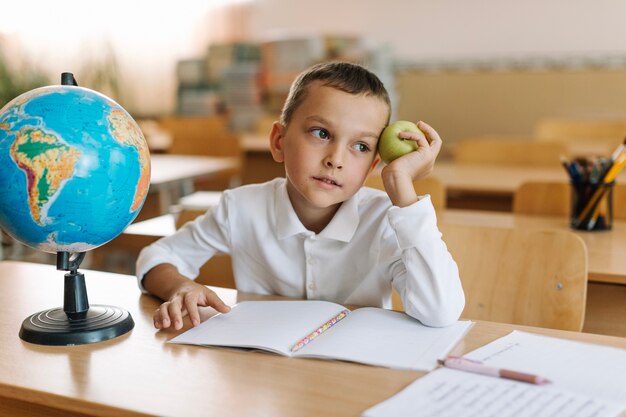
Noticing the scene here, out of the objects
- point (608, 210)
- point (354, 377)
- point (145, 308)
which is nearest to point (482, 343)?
point (354, 377)

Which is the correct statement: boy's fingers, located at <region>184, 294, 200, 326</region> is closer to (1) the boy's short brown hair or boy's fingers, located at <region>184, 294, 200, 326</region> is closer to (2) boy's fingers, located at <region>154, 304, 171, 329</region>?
(2) boy's fingers, located at <region>154, 304, 171, 329</region>

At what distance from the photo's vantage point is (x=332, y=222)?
Answer: 148 cm

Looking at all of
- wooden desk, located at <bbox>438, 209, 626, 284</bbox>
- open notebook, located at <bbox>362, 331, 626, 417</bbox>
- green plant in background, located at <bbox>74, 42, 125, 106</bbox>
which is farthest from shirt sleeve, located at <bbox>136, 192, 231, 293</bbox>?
green plant in background, located at <bbox>74, 42, 125, 106</bbox>

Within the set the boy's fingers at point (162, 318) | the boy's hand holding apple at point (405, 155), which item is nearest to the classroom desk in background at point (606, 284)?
the boy's hand holding apple at point (405, 155)

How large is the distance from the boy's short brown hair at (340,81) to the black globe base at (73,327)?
1.73ft

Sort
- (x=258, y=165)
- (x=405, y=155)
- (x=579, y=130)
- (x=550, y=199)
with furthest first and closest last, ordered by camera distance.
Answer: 1. (x=258, y=165)
2. (x=579, y=130)
3. (x=550, y=199)
4. (x=405, y=155)

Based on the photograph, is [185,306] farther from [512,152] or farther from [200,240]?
[512,152]

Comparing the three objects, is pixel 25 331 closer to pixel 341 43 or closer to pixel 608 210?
pixel 608 210

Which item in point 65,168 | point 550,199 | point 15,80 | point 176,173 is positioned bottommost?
point 176,173

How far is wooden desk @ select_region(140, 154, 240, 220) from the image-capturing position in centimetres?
350

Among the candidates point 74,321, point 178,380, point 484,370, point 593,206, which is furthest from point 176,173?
point 484,370

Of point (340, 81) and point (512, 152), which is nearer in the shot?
point (340, 81)

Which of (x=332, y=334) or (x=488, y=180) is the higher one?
(x=332, y=334)

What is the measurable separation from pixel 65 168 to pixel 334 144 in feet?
1.64
